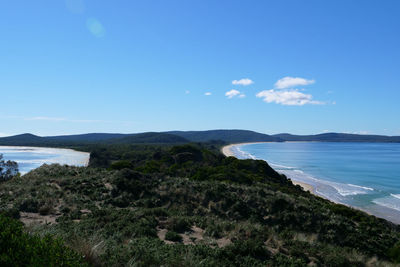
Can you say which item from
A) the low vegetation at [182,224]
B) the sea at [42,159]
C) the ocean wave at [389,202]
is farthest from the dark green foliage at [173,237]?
the sea at [42,159]

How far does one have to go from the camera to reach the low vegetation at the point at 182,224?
6.79 metres

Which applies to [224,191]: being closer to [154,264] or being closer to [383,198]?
[154,264]

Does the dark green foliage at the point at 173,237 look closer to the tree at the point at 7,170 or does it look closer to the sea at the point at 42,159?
the tree at the point at 7,170

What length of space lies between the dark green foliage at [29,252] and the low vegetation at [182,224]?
0.33 metres

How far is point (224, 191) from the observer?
16.4 meters

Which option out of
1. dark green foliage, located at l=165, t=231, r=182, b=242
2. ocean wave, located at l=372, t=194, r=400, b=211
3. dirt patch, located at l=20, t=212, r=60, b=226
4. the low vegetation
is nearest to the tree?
the low vegetation

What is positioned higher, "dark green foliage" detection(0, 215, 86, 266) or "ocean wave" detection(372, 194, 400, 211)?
"dark green foliage" detection(0, 215, 86, 266)

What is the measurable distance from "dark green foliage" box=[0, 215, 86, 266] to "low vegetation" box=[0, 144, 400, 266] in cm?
33

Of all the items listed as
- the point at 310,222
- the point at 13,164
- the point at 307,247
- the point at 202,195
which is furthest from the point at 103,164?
the point at 307,247

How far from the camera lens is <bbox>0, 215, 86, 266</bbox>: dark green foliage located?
12.5 feet

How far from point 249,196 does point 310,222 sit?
11.8ft

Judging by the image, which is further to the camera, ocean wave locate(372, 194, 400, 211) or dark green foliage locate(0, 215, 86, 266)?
ocean wave locate(372, 194, 400, 211)

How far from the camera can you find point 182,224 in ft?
33.3

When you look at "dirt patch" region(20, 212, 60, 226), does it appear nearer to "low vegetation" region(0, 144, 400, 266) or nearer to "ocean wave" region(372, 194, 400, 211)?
"low vegetation" region(0, 144, 400, 266)
